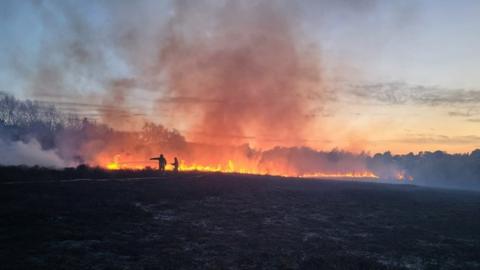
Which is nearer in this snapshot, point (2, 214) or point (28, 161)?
point (2, 214)

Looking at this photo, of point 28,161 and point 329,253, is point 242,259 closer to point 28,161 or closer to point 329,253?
point 329,253

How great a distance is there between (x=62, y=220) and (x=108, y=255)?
9.21 m

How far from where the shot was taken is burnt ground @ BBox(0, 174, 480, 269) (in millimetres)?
19406

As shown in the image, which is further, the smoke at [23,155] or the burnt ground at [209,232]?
the smoke at [23,155]

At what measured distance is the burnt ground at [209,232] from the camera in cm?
1941

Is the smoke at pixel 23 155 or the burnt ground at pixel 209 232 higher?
the smoke at pixel 23 155

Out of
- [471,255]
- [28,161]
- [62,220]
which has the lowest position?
[471,255]

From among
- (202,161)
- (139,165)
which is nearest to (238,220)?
(139,165)

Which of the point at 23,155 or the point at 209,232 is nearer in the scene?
the point at 209,232

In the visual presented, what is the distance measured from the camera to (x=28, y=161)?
61.4 metres

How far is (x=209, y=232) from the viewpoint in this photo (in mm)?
27016

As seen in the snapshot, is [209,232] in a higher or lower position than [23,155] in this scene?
lower

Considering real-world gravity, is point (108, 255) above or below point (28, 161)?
below

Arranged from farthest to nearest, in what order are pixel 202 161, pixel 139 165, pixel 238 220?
pixel 202 161 → pixel 139 165 → pixel 238 220
